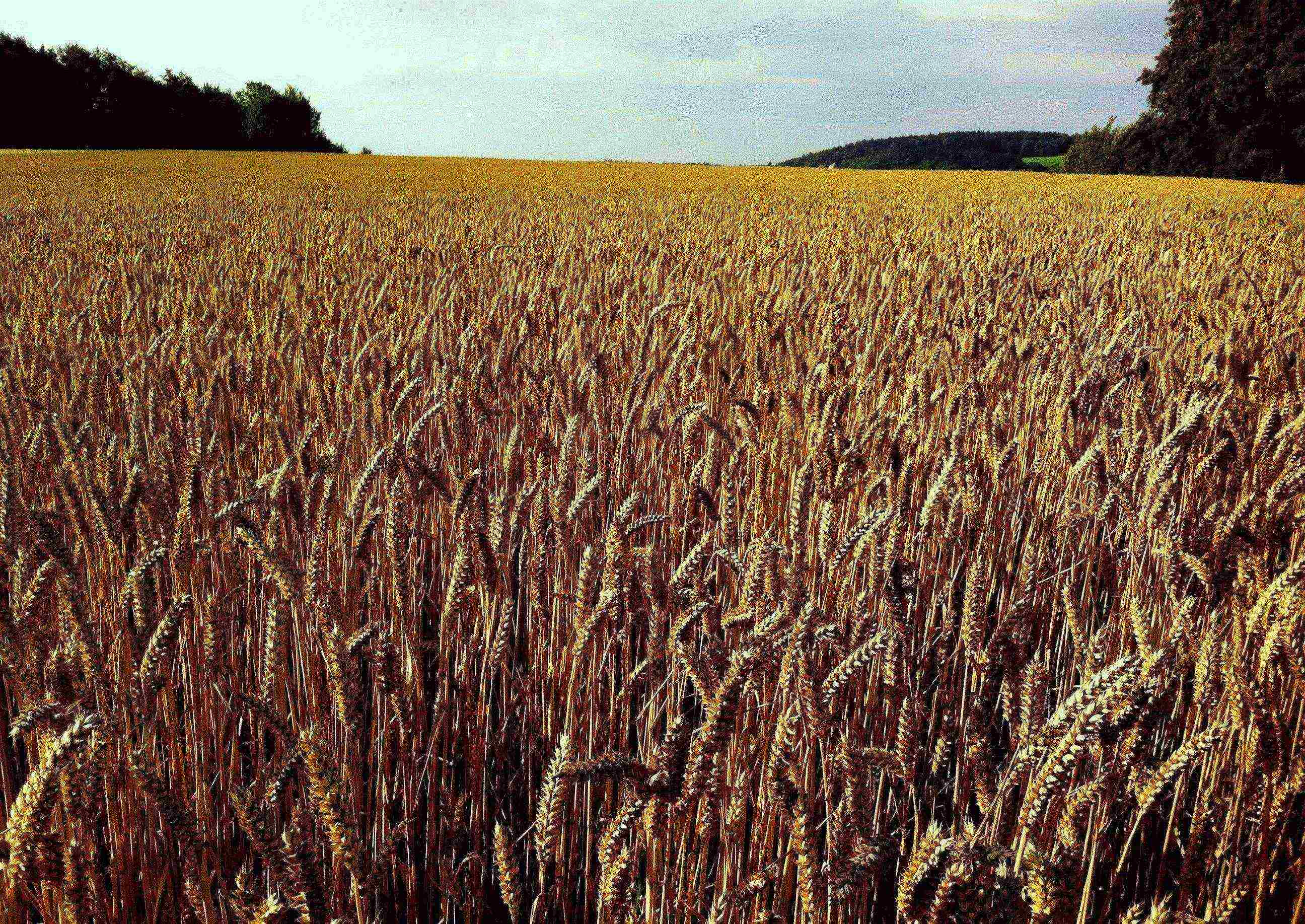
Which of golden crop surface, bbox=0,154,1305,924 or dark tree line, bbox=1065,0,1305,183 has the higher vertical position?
dark tree line, bbox=1065,0,1305,183

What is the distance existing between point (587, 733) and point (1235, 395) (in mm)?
1810

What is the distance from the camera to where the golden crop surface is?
32.9 inches

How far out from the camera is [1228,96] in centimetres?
2694

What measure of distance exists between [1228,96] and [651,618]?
3225 centimetres

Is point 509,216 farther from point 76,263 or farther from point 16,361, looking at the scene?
point 16,361

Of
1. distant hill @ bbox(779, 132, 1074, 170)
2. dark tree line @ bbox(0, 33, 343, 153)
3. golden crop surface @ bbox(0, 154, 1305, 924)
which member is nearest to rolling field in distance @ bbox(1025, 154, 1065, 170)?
distant hill @ bbox(779, 132, 1074, 170)

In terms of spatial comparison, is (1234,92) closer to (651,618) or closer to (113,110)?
(651,618)

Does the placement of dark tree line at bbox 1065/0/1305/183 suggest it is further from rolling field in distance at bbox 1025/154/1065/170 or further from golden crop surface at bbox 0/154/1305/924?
golden crop surface at bbox 0/154/1305/924

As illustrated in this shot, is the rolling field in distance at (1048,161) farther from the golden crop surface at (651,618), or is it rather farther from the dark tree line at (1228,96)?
the golden crop surface at (651,618)

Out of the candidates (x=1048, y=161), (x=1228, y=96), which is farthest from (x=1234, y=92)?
(x=1048, y=161)

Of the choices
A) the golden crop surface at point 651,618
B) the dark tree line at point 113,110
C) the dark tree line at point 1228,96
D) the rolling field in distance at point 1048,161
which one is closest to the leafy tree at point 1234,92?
the dark tree line at point 1228,96

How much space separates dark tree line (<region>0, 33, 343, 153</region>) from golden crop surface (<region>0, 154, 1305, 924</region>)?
41.4 m

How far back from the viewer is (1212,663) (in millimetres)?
1091

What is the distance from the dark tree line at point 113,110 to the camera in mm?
36844
